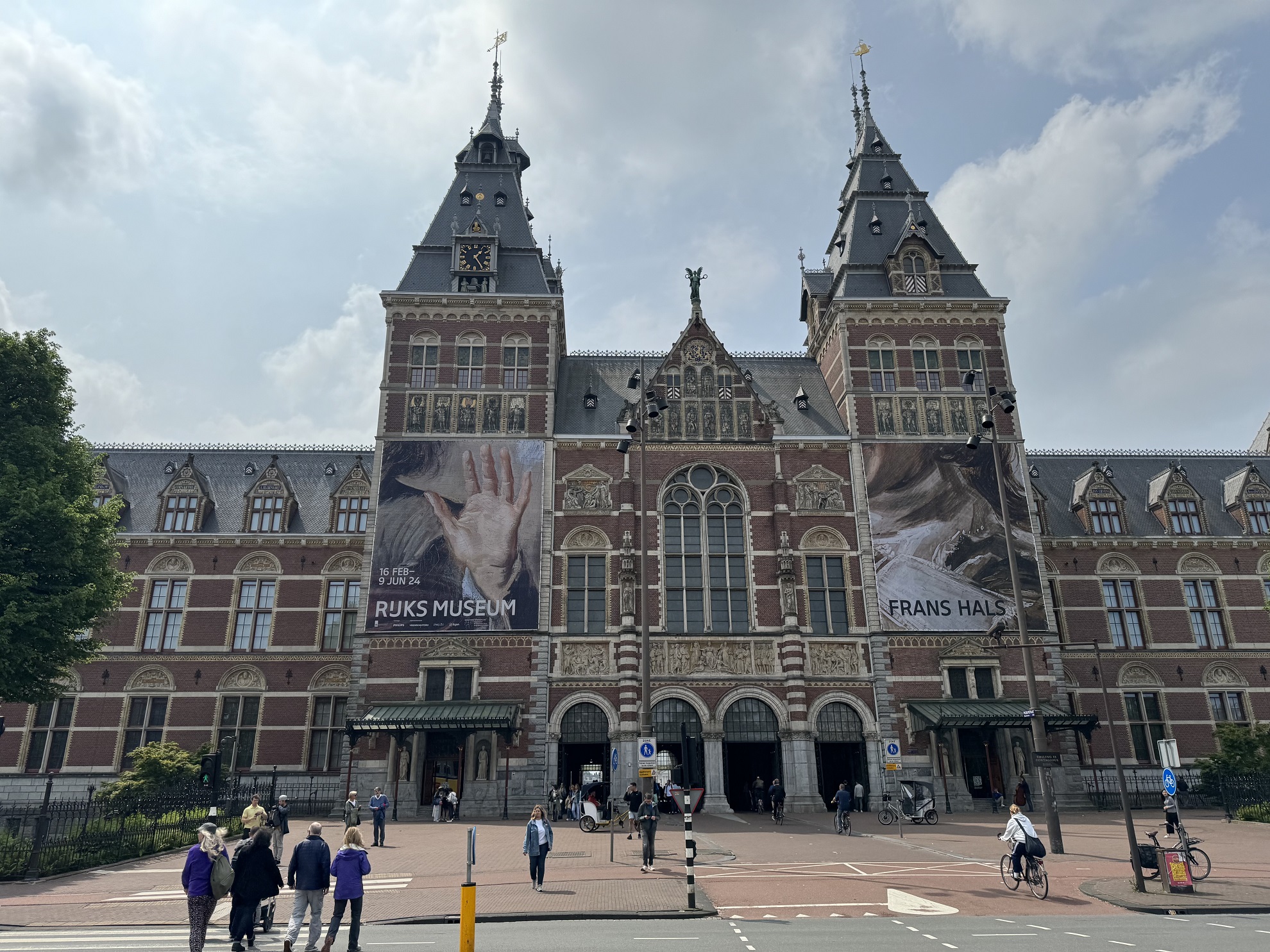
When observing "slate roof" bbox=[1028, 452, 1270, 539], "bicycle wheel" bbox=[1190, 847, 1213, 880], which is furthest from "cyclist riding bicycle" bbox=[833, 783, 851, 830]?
"slate roof" bbox=[1028, 452, 1270, 539]

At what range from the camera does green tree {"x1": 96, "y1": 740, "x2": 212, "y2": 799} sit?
31.4m

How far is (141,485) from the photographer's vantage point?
42656 millimetres

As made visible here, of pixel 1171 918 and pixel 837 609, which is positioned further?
pixel 837 609

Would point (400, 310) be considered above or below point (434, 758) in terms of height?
above

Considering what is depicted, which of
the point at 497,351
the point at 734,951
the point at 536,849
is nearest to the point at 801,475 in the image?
the point at 497,351

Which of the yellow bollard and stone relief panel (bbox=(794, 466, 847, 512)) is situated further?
stone relief panel (bbox=(794, 466, 847, 512))

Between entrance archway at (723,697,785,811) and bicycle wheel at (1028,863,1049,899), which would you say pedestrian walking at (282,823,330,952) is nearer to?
bicycle wheel at (1028,863,1049,899)

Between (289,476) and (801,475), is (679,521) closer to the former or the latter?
(801,475)

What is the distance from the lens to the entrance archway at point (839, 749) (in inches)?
1352

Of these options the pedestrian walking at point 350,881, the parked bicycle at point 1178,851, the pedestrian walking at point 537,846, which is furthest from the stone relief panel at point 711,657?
the pedestrian walking at point 350,881

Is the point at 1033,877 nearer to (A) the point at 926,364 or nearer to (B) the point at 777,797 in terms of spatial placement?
(B) the point at 777,797

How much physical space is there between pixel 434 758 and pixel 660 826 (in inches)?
404

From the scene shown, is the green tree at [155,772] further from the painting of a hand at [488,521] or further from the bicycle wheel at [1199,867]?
the bicycle wheel at [1199,867]

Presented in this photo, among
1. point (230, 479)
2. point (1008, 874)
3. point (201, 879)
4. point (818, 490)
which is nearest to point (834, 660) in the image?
point (818, 490)
